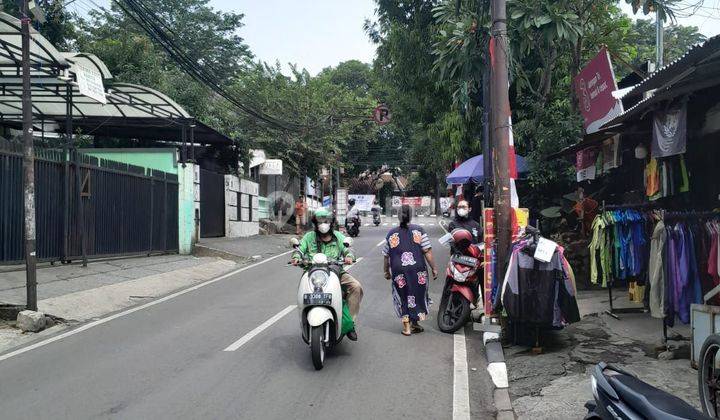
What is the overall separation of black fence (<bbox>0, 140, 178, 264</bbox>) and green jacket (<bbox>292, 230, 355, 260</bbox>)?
23.0 feet

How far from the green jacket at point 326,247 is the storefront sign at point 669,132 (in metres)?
3.81

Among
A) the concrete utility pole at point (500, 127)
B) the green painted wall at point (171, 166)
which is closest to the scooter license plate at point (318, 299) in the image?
the concrete utility pole at point (500, 127)

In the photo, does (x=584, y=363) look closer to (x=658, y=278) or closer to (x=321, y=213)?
(x=658, y=278)

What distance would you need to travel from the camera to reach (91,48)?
2127 cm

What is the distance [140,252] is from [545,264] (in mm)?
12208

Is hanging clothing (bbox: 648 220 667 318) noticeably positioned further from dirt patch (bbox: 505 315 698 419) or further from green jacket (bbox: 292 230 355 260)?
green jacket (bbox: 292 230 355 260)

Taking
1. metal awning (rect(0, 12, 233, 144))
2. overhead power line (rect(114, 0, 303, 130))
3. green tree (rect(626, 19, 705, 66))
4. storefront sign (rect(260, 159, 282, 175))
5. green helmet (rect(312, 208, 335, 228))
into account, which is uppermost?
green tree (rect(626, 19, 705, 66))

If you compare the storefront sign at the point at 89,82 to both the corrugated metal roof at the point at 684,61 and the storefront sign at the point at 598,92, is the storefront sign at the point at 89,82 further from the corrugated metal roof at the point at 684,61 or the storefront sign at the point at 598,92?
the corrugated metal roof at the point at 684,61

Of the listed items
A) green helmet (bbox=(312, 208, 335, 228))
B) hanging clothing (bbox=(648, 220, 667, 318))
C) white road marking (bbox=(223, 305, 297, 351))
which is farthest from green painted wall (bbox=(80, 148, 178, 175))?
hanging clothing (bbox=(648, 220, 667, 318))

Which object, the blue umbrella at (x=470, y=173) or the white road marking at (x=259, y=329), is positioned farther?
the blue umbrella at (x=470, y=173)

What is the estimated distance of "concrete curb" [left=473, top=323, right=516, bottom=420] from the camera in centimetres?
465

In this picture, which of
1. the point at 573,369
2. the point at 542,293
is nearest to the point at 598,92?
the point at 542,293

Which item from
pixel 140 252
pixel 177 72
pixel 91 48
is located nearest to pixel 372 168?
pixel 177 72

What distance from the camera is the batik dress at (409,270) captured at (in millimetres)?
7109
